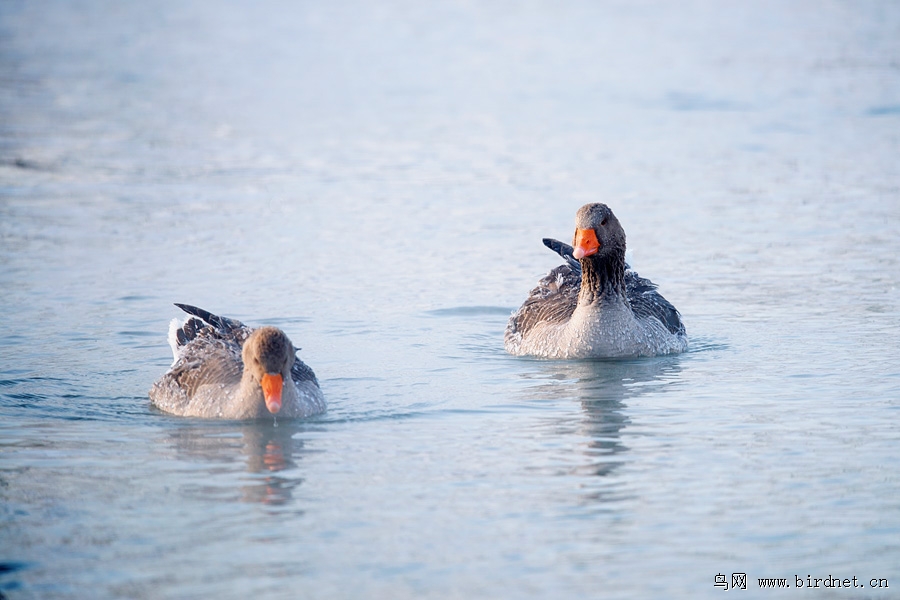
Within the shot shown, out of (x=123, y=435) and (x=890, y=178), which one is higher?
(x=890, y=178)

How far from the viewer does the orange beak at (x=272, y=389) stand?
11383 mm

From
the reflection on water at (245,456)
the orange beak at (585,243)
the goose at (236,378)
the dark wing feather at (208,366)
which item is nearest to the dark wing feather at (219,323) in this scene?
the goose at (236,378)

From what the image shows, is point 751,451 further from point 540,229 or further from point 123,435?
point 540,229

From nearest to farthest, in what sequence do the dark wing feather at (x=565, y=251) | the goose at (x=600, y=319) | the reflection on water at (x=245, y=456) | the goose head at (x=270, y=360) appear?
the reflection on water at (x=245, y=456) → the goose head at (x=270, y=360) → the goose at (x=600, y=319) → the dark wing feather at (x=565, y=251)

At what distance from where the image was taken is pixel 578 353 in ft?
48.0

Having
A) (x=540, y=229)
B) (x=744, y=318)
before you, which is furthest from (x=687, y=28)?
(x=744, y=318)

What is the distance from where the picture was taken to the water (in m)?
8.98

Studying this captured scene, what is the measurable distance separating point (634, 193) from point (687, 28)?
90.1ft

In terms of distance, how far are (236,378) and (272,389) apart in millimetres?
982

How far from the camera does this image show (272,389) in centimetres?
1148

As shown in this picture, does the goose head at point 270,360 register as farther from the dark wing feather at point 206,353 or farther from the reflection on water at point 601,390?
the reflection on water at point 601,390

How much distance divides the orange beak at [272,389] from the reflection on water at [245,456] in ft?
0.99

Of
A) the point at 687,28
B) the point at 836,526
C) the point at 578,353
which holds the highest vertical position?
the point at 687,28

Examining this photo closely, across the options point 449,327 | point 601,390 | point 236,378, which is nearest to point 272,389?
point 236,378
